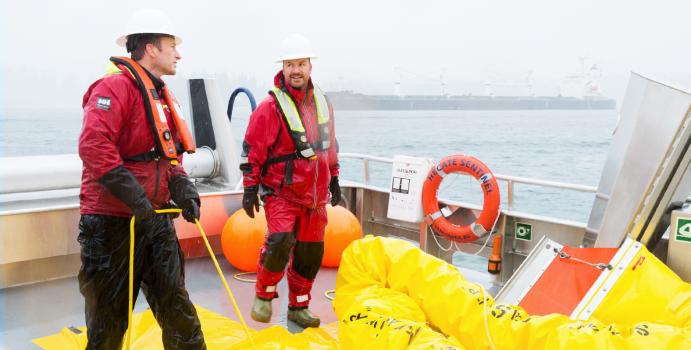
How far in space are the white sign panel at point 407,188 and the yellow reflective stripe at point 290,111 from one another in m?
1.41

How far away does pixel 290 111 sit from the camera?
123 inches

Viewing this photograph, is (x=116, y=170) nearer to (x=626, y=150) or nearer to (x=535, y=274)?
(x=535, y=274)

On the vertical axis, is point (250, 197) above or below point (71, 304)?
above

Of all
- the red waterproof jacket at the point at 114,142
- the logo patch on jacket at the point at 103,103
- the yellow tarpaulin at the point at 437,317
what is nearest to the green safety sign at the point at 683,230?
the yellow tarpaulin at the point at 437,317

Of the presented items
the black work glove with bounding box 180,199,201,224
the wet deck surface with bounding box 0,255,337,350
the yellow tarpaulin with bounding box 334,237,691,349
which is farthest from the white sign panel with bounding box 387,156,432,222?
the black work glove with bounding box 180,199,201,224

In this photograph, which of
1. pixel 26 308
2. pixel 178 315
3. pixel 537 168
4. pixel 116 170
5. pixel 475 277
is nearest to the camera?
pixel 116 170

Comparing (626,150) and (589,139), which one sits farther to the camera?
(589,139)

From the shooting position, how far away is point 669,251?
2971mm

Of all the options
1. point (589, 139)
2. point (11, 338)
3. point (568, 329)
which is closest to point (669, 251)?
point (568, 329)

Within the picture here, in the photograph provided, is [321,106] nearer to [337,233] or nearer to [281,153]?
[281,153]

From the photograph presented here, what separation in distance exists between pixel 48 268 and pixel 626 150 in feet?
10.4

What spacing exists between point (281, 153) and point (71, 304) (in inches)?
57.1

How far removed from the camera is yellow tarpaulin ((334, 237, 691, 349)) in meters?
2.24

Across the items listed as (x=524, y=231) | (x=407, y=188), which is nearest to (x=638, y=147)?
(x=524, y=231)
